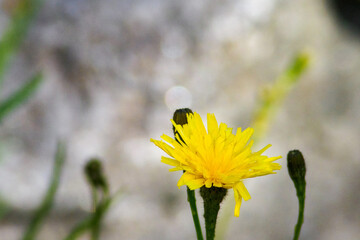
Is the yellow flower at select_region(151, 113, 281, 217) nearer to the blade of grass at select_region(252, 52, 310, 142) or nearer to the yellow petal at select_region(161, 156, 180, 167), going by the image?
the yellow petal at select_region(161, 156, 180, 167)

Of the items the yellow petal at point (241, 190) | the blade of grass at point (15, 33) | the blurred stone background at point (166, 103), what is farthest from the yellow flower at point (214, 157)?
the blurred stone background at point (166, 103)

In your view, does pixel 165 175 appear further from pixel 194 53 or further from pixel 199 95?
pixel 194 53

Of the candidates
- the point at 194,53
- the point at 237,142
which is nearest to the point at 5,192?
the point at 194,53

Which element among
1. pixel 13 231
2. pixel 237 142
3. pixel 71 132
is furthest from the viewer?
pixel 71 132

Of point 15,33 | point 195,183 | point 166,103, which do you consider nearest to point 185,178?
point 195,183

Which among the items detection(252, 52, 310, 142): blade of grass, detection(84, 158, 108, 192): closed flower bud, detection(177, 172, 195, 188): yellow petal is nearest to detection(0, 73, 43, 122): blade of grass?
detection(84, 158, 108, 192): closed flower bud

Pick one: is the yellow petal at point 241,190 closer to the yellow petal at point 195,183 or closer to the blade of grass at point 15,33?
the yellow petal at point 195,183
